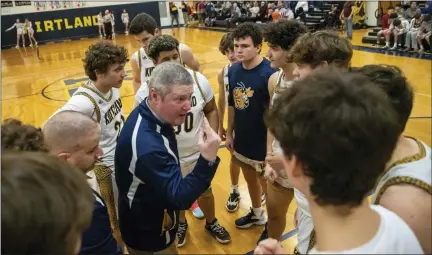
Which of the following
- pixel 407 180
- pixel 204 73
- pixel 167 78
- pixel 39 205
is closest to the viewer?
pixel 39 205

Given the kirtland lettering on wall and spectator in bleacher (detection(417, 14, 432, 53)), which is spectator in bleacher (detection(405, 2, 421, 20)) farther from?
the kirtland lettering on wall

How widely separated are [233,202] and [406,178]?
10.0 ft

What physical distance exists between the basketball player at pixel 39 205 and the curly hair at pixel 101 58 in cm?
228

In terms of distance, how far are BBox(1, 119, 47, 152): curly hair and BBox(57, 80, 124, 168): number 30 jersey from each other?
139 cm

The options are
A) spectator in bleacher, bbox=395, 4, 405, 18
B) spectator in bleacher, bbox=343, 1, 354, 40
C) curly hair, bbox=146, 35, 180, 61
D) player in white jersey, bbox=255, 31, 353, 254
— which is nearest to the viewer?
player in white jersey, bbox=255, 31, 353, 254

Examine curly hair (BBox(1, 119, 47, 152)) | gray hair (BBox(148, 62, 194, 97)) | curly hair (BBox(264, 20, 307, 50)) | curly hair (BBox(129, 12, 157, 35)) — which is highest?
curly hair (BBox(129, 12, 157, 35))

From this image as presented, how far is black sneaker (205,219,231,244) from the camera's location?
12.0 ft

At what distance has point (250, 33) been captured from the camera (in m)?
3.54

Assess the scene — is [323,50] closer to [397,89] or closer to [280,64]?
[397,89]

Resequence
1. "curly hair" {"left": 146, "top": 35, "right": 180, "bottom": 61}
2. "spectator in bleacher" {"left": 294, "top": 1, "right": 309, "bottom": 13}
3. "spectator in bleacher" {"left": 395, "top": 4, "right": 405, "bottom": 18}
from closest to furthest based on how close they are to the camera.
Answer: "curly hair" {"left": 146, "top": 35, "right": 180, "bottom": 61} → "spectator in bleacher" {"left": 395, "top": 4, "right": 405, "bottom": 18} → "spectator in bleacher" {"left": 294, "top": 1, "right": 309, "bottom": 13}

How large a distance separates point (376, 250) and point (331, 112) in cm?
38

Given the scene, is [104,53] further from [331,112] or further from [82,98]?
[331,112]

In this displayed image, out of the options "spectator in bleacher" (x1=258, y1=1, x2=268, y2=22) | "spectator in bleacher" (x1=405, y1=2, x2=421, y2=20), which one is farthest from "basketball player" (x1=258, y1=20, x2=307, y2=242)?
"spectator in bleacher" (x1=258, y1=1, x2=268, y2=22)

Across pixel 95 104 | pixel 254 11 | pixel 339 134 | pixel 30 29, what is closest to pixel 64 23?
pixel 30 29
